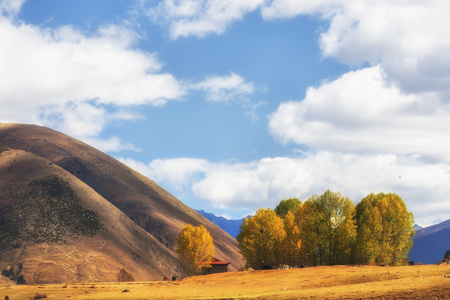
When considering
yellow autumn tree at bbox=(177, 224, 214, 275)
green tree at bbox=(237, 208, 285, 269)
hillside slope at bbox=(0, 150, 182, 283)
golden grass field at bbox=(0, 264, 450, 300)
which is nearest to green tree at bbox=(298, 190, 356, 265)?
green tree at bbox=(237, 208, 285, 269)

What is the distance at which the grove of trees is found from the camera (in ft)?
268

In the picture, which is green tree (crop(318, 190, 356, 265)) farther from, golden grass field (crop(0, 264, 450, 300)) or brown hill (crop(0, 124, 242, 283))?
brown hill (crop(0, 124, 242, 283))

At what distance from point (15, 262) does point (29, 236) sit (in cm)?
1370

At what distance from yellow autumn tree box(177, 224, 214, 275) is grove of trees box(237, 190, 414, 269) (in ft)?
52.3

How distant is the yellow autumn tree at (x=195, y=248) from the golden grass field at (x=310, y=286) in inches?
1448

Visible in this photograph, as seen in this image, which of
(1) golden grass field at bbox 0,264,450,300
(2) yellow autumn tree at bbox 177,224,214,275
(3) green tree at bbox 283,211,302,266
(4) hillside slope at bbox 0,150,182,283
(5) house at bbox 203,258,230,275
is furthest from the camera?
(4) hillside slope at bbox 0,150,182,283

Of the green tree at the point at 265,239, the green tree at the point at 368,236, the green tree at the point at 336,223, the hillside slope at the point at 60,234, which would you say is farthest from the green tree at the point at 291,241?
the hillside slope at the point at 60,234

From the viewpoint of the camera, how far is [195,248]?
358 feet

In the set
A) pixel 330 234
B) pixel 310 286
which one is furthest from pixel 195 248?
pixel 310 286

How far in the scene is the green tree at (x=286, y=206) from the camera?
365 feet

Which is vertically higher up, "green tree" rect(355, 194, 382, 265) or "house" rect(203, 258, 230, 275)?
"green tree" rect(355, 194, 382, 265)

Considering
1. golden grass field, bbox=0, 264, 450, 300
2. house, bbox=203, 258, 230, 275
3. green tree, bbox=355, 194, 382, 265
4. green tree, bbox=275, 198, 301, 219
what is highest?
green tree, bbox=275, 198, 301, 219

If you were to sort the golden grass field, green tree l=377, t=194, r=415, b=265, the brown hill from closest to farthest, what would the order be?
the golden grass field → green tree l=377, t=194, r=415, b=265 → the brown hill

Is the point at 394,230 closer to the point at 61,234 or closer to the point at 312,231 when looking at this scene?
the point at 312,231
